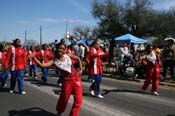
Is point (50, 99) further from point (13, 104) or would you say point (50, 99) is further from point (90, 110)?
point (90, 110)

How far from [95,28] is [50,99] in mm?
41880

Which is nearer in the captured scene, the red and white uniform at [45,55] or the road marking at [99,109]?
the road marking at [99,109]

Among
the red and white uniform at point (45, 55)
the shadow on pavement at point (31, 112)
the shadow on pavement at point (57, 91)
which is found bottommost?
the shadow on pavement at point (31, 112)

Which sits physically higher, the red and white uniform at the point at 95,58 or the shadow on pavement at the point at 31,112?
the red and white uniform at the point at 95,58

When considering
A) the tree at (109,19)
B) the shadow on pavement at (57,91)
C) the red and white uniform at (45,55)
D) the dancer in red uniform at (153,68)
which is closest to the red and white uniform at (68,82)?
the shadow on pavement at (57,91)

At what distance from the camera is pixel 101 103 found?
11.5 meters

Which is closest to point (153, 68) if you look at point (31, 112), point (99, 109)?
point (99, 109)

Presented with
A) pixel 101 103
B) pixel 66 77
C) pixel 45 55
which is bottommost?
pixel 101 103

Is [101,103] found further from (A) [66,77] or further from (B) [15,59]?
(B) [15,59]

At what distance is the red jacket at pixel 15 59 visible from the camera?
1358cm

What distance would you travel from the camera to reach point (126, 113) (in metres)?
9.85

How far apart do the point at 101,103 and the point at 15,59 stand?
12.4 ft

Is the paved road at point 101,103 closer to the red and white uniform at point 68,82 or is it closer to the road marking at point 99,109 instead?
the road marking at point 99,109

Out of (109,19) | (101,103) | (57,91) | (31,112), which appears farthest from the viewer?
(109,19)
